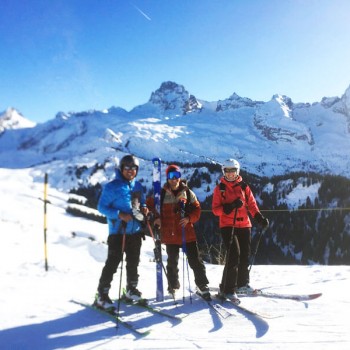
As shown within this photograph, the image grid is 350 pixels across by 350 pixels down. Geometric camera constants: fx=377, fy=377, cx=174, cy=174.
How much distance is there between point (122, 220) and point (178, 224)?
1115 mm

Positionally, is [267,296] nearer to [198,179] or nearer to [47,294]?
[47,294]

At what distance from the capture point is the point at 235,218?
575 centimetres

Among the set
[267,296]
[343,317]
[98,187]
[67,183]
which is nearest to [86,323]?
[267,296]

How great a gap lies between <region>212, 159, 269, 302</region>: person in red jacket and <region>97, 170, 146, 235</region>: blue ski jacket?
1324 millimetres

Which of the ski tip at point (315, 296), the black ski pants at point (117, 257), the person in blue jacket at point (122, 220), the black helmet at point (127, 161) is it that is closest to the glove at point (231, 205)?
the person in blue jacket at point (122, 220)

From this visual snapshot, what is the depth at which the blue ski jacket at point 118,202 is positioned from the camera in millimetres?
5109

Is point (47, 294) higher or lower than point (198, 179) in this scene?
lower

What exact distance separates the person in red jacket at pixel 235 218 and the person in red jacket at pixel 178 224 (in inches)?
14.9

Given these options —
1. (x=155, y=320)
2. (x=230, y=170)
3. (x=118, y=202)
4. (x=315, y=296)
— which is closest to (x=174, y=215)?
(x=118, y=202)

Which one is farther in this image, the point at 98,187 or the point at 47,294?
the point at 98,187

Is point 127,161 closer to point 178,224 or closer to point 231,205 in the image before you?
point 178,224

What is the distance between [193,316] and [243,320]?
0.65 meters

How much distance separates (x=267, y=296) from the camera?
232 inches

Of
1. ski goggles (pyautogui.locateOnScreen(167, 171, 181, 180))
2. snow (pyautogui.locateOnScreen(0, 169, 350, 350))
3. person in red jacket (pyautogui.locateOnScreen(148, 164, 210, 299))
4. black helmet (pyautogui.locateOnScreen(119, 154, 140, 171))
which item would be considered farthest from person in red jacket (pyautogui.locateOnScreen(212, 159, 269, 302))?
black helmet (pyautogui.locateOnScreen(119, 154, 140, 171))
